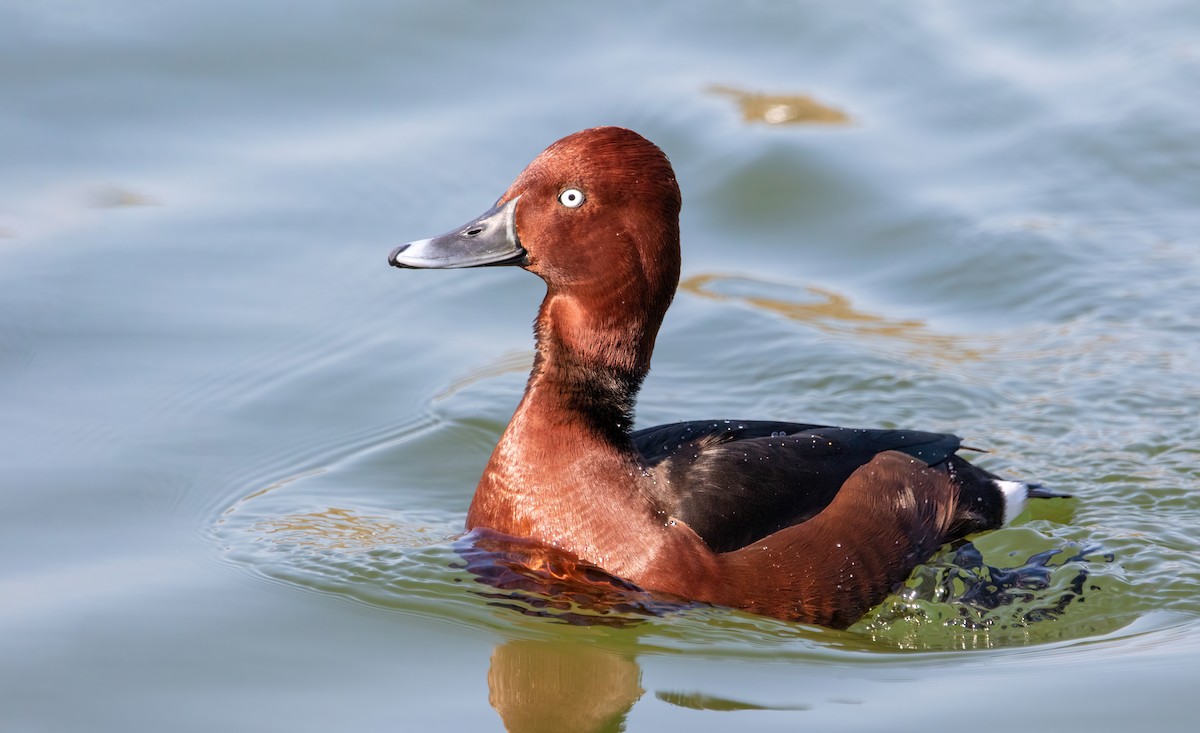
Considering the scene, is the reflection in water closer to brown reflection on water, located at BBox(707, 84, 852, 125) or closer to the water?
the water

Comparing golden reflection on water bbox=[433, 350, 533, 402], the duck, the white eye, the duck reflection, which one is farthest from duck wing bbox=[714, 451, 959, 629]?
golden reflection on water bbox=[433, 350, 533, 402]

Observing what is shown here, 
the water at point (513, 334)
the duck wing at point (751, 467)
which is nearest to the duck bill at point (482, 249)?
the duck wing at point (751, 467)

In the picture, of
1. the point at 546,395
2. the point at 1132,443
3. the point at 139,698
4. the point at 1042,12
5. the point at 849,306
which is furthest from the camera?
the point at 1042,12

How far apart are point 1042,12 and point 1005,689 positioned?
7.55 meters

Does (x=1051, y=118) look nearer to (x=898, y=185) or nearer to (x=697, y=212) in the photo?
(x=898, y=185)

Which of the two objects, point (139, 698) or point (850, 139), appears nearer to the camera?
point (139, 698)

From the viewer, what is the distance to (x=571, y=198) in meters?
5.37

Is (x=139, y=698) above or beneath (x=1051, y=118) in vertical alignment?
beneath

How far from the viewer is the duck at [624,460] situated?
5266 mm

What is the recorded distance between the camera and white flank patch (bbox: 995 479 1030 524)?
6.29 meters

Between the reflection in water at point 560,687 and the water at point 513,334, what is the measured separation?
0.05 feet

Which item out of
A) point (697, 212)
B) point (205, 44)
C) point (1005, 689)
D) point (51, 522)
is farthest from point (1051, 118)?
point (51, 522)

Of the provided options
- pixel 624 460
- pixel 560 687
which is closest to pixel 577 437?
pixel 624 460

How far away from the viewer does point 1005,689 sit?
482 cm
